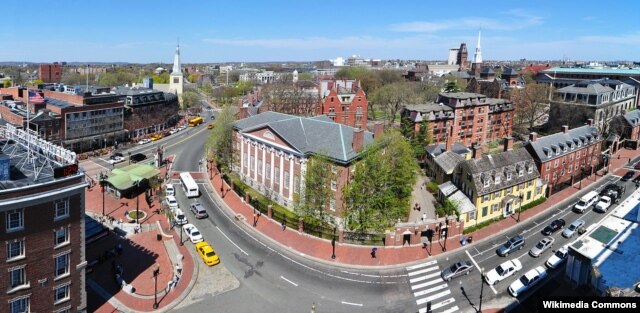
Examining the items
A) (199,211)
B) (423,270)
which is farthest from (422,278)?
(199,211)

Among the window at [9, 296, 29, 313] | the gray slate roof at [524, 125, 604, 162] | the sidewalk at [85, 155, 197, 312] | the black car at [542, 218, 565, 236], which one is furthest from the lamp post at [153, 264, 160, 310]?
the gray slate roof at [524, 125, 604, 162]

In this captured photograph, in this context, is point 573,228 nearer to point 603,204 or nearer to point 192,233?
point 603,204

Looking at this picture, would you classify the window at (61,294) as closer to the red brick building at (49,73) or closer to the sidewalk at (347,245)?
the sidewalk at (347,245)

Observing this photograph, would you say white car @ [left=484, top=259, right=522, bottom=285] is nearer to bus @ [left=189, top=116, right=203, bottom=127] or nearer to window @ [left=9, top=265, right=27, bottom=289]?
window @ [left=9, top=265, right=27, bottom=289]

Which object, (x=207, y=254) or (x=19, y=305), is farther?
(x=207, y=254)

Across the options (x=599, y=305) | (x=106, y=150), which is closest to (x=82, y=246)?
(x=599, y=305)
